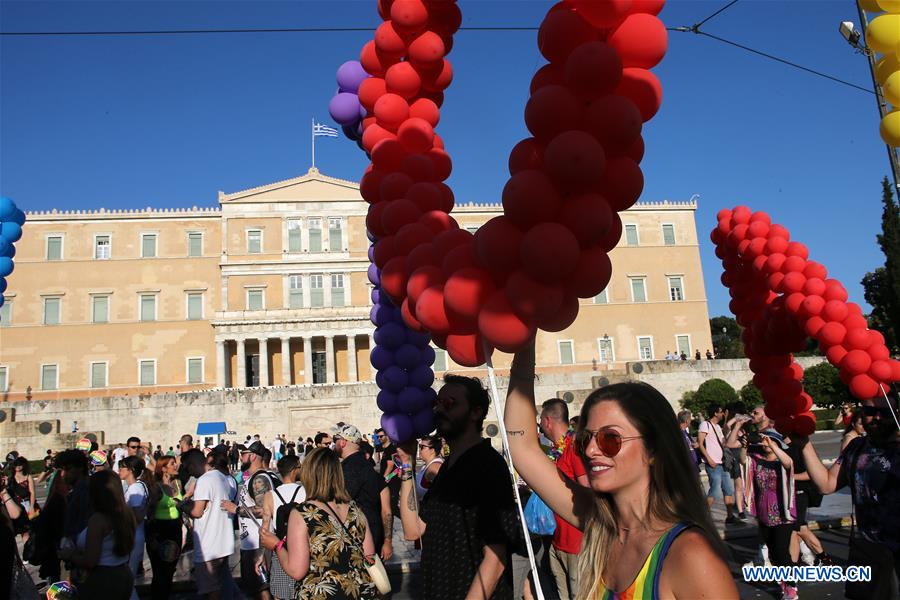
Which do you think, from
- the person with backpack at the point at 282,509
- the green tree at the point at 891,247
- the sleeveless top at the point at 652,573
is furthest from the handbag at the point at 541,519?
the green tree at the point at 891,247

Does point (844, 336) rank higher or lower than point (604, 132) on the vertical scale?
lower

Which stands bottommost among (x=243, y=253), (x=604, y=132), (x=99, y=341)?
(x=604, y=132)

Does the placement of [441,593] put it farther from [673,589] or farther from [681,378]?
[681,378]

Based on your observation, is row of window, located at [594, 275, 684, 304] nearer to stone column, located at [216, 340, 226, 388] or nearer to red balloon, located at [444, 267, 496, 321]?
stone column, located at [216, 340, 226, 388]

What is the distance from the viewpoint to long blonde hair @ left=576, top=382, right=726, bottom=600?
1810 millimetres

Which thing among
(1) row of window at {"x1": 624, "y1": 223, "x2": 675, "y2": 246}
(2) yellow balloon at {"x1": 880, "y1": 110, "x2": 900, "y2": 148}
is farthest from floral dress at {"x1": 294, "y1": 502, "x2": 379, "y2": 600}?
(1) row of window at {"x1": 624, "y1": 223, "x2": 675, "y2": 246}

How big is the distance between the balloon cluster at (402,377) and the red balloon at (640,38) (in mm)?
3137

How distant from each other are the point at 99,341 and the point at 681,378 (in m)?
33.4

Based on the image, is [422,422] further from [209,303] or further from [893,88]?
[209,303]

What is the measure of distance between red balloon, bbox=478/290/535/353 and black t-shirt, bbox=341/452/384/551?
3.01m

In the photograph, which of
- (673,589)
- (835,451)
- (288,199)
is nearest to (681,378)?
(835,451)

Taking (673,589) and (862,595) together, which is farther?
(862,595)

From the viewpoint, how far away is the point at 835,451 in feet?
57.1

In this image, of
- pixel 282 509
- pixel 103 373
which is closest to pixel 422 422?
pixel 282 509
